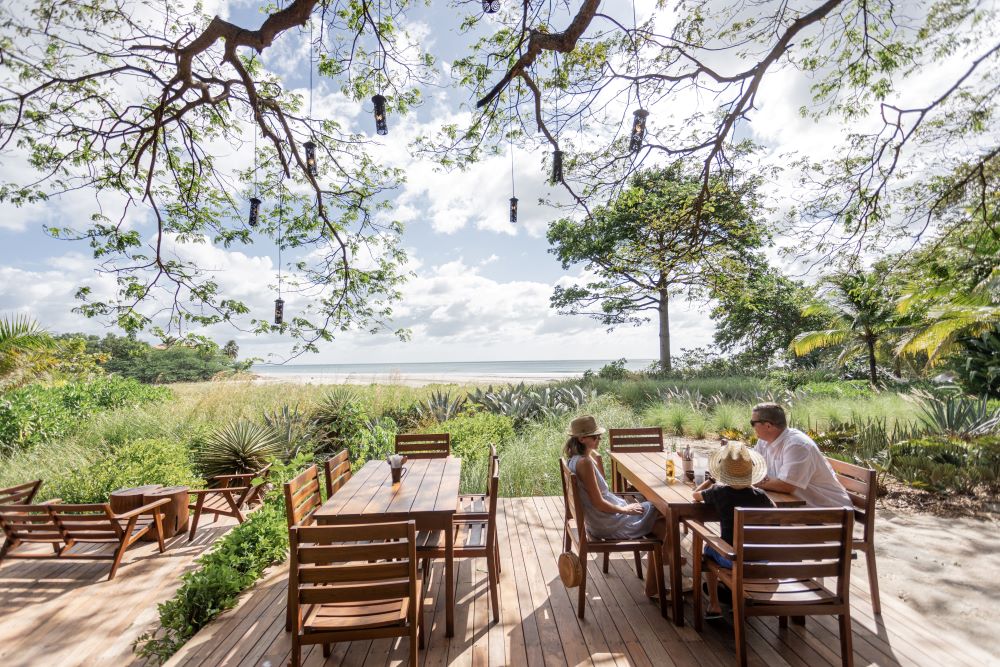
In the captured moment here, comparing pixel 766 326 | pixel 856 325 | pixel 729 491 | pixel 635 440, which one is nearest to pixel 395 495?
pixel 729 491

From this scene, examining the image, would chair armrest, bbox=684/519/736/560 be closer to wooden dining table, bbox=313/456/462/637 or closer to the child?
the child

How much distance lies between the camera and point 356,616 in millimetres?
2295

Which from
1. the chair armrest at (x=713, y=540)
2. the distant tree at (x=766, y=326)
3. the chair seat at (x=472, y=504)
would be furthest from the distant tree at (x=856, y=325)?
the chair seat at (x=472, y=504)

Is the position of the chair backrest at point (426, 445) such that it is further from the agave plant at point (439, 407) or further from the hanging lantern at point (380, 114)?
the agave plant at point (439, 407)

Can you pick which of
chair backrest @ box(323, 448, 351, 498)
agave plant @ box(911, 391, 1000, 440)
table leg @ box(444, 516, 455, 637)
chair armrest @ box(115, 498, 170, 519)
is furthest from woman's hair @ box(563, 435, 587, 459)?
agave plant @ box(911, 391, 1000, 440)

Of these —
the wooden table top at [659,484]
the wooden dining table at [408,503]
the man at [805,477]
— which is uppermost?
the man at [805,477]

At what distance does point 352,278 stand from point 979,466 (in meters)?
8.51

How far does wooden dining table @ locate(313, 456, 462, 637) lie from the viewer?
9.09 feet

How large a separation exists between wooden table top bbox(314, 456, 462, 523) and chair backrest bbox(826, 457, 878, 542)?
2.66 meters

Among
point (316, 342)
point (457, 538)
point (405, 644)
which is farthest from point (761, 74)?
point (316, 342)

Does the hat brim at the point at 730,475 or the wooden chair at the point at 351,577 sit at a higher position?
the hat brim at the point at 730,475

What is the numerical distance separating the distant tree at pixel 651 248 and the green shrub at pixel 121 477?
19.4ft

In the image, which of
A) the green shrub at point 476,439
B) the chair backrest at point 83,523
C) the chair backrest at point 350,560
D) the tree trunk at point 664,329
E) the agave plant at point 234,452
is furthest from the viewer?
the tree trunk at point 664,329

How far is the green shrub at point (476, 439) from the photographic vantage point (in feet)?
18.7
